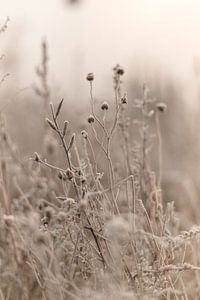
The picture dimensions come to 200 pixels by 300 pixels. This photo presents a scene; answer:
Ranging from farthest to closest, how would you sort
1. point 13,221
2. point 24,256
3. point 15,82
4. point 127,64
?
point 127,64, point 15,82, point 24,256, point 13,221

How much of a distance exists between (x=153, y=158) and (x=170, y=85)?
59.2 inches

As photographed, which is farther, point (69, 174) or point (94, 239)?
point (94, 239)

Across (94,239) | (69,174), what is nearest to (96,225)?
(94,239)

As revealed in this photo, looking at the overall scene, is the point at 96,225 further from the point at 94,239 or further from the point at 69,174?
the point at 69,174

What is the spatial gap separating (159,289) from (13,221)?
17.6 inches

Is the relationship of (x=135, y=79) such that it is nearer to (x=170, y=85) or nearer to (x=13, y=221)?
(x=170, y=85)

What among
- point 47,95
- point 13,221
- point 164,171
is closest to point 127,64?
point 164,171

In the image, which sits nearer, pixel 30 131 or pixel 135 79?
pixel 30 131

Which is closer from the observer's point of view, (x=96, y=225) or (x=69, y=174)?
(x=69, y=174)

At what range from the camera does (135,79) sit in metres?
6.44

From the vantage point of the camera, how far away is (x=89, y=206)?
2.02 meters

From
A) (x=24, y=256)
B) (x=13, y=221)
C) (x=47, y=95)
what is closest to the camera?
(x=13, y=221)

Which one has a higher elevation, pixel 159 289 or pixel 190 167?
pixel 190 167

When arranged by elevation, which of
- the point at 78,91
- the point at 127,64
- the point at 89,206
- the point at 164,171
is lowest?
the point at 89,206
